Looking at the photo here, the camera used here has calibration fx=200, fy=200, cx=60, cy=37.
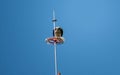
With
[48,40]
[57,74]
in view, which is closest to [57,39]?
[48,40]

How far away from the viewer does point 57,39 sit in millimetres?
2004

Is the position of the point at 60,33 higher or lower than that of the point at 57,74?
higher

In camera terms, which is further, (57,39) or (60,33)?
(60,33)

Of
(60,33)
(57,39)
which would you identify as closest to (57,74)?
(57,39)

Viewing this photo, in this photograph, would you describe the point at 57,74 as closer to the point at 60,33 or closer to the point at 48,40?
the point at 48,40

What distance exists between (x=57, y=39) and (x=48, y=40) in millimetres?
108

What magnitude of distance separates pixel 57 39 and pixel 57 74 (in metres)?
0.51

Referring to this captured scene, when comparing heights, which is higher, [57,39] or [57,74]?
[57,39]

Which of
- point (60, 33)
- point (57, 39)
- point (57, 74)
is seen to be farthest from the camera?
point (60, 33)

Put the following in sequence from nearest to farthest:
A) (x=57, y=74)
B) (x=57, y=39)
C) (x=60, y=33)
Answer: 1. (x=57, y=74)
2. (x=57, y=39)
3. (x=60, y=33)

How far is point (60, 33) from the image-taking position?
2180 mm

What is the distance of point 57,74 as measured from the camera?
5.17ft

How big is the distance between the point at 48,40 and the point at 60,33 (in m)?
0.19

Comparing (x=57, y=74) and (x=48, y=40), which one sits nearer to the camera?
(x=57, y=74)
